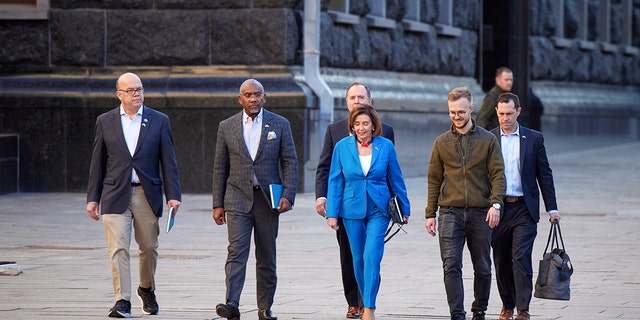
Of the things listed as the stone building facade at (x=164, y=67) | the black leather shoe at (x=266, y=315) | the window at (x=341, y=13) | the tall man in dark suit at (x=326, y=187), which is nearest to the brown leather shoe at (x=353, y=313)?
the tall man in dark suit at (x=326, y=187)

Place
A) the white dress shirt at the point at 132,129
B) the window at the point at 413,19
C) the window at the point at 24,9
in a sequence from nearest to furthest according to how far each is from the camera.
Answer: the white dress shirt at the point at 132,129
the window at the point at 24,9
the window at the point at 413,19

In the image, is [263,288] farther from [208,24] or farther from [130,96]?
[208,24]

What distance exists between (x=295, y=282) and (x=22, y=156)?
32.3 ft

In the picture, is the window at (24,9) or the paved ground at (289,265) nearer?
the paved ground at (289,265)

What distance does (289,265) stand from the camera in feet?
40.6

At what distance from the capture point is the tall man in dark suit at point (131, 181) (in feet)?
31.8

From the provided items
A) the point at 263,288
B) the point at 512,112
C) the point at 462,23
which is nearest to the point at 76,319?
the point at 263,288

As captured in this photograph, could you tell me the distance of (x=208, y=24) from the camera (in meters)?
19.9

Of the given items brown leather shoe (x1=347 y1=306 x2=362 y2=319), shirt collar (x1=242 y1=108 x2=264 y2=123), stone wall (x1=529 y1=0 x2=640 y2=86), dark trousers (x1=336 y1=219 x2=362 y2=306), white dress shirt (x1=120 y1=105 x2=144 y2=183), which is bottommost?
brown leather shoe (x1=347 y1=306 x2=362 y2=319)

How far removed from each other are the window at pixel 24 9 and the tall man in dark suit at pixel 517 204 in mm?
11829

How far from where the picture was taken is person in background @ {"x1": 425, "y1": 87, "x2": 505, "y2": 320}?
30.5ft

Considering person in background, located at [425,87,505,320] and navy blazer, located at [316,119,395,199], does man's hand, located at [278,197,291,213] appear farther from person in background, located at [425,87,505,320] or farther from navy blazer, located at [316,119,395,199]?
person in background, located at [425,87,505,320]

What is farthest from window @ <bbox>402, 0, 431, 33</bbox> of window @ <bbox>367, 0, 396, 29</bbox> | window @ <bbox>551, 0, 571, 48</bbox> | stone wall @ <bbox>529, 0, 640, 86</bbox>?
window @ <bbox>551, 0, 571, 48</bbox>

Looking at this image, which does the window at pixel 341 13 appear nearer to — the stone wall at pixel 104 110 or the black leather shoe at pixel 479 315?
the stone wall at pixel 104 110
